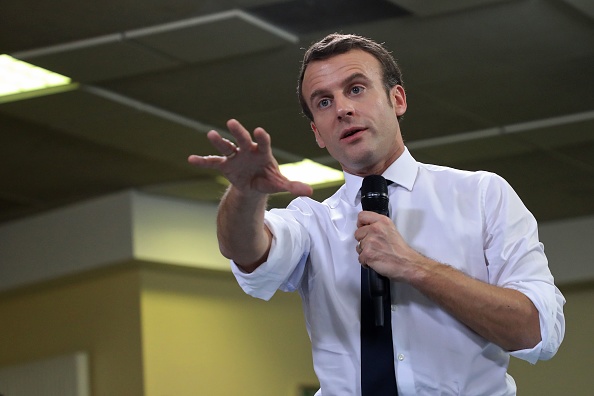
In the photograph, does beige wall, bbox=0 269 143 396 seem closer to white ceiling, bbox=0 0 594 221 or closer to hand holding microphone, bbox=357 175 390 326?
white ceiling, bbox=0 0 594 221

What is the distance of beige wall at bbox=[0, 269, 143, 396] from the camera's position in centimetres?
772

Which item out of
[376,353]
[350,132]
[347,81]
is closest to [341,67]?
[347,81]

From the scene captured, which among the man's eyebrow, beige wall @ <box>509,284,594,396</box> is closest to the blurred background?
beige wall @ <box>509,284,594,396</box>

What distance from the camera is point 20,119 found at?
5.79 meters

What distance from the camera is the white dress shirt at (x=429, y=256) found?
6.39 feet

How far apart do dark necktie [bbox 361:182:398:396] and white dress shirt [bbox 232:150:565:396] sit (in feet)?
0.06

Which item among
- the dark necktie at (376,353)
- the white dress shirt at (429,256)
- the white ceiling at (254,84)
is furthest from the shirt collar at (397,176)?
the white ceiling at (254,84)

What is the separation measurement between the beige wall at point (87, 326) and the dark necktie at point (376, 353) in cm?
581

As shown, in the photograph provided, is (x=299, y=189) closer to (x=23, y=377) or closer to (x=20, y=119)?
(x=20, y=119)

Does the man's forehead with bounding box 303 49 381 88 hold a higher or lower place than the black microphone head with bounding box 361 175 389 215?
higher

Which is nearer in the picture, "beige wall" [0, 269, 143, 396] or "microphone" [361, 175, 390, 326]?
"microphone" [361, 175, 390, 326]

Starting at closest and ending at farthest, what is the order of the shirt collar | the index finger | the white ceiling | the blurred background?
the index finger
the shirt collar
the white ceiling
the blurred background

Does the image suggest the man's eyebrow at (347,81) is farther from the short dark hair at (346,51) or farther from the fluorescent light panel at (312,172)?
the fluorescent light panel at (312,172)

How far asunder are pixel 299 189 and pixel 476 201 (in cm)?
46
